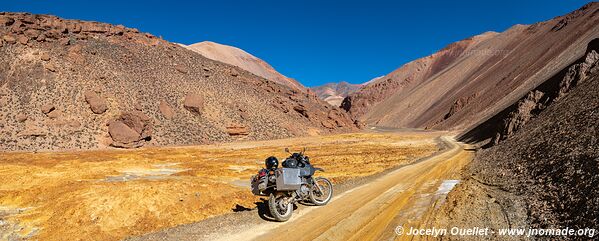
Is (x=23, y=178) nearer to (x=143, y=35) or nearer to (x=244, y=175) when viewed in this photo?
(x=244, y=175)

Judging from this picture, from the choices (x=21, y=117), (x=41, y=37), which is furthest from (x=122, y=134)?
(x=41, y=37)

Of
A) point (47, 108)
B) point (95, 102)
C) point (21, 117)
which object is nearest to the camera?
point (21, 117)

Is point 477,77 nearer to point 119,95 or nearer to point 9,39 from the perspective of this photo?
point 119,95

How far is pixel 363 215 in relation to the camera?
385 inches

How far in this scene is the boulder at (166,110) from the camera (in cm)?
5593

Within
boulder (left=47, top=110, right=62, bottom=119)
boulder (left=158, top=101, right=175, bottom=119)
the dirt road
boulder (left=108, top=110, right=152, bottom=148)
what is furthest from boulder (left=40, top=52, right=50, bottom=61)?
the dirt road

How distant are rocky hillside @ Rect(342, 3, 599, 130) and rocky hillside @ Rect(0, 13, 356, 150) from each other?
30.2 m

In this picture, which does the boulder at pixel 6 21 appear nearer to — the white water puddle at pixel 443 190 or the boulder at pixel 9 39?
the boulder at pixel 9 39

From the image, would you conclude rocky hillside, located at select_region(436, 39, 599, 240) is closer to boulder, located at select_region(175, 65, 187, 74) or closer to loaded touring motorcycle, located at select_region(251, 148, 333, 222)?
loaded touring motorcycle, located at select_region(251, 148, 333, 222)

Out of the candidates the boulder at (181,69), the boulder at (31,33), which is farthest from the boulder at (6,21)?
the boulder at (181,69)

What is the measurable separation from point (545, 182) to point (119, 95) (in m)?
56.0

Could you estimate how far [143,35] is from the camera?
7625cm

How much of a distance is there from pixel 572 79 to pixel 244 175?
21.9 meters

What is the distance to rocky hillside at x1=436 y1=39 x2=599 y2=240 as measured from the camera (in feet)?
25.6
